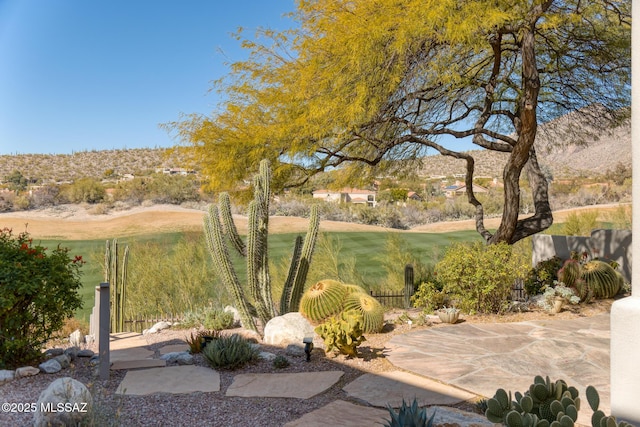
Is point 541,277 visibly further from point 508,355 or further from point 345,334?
point 345,334

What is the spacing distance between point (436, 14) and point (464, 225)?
24029mm

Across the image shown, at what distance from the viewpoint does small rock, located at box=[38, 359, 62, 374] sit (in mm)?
5387

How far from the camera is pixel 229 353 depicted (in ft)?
18.2

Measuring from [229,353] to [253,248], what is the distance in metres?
2.20

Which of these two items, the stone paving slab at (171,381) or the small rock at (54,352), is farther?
the small rock at (54,352)

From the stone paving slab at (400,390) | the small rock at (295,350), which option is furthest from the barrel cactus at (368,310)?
the stone paving slab at (400,390)

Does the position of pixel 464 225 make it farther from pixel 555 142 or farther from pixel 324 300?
pixel 324 300

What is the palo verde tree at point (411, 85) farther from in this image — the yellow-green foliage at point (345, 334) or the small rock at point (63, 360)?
the small rock at point (63, 360)

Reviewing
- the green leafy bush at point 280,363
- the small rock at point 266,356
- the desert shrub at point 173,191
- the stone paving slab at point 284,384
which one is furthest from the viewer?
the desert shrub at point 173,191

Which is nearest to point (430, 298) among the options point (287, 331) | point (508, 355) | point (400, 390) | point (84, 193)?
point (508, 355)

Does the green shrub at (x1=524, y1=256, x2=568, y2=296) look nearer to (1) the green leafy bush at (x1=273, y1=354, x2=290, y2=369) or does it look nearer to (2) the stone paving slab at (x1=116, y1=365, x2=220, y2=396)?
(1) the green leafy bush at (x1=273, y1=354, x2=290, y2=369)

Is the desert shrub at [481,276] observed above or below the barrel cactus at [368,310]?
above

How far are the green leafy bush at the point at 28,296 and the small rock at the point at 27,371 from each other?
0.82ft

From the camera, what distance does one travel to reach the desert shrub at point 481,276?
809cm
